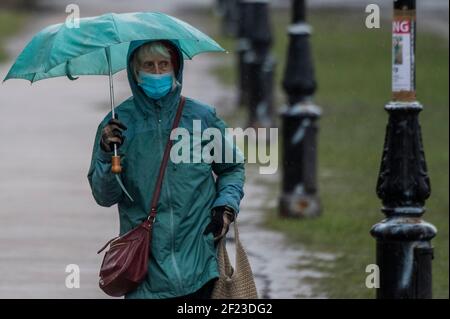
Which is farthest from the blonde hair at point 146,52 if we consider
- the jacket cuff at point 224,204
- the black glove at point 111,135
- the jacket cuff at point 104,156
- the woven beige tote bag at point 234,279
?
the woven beige tote bag at point 234,279

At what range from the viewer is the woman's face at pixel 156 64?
6570 millimetres

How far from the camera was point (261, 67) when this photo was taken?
19.6m

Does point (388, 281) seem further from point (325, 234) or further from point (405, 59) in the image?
point (325, 234)

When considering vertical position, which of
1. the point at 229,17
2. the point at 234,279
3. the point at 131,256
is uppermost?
the point at 229,17

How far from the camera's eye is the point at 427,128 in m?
19.8

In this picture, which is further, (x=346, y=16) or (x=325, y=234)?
(x=346, y=16)

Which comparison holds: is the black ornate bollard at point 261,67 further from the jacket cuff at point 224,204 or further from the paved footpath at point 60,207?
the jacket cuff at point 224,204

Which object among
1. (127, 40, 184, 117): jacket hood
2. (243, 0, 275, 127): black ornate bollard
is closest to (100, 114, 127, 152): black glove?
(127, 40, 184, 117): jacket hood

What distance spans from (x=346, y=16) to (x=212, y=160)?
104 feet

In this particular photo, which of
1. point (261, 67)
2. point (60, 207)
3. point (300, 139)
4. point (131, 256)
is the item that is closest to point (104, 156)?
point (131, 256)

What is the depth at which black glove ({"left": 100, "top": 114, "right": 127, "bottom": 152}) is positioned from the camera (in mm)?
6426

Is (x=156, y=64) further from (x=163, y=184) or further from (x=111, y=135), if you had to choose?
(x=163, y=184)

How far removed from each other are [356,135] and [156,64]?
42.1ft

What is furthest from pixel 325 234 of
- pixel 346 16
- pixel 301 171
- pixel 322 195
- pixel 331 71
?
pixel 346 16
